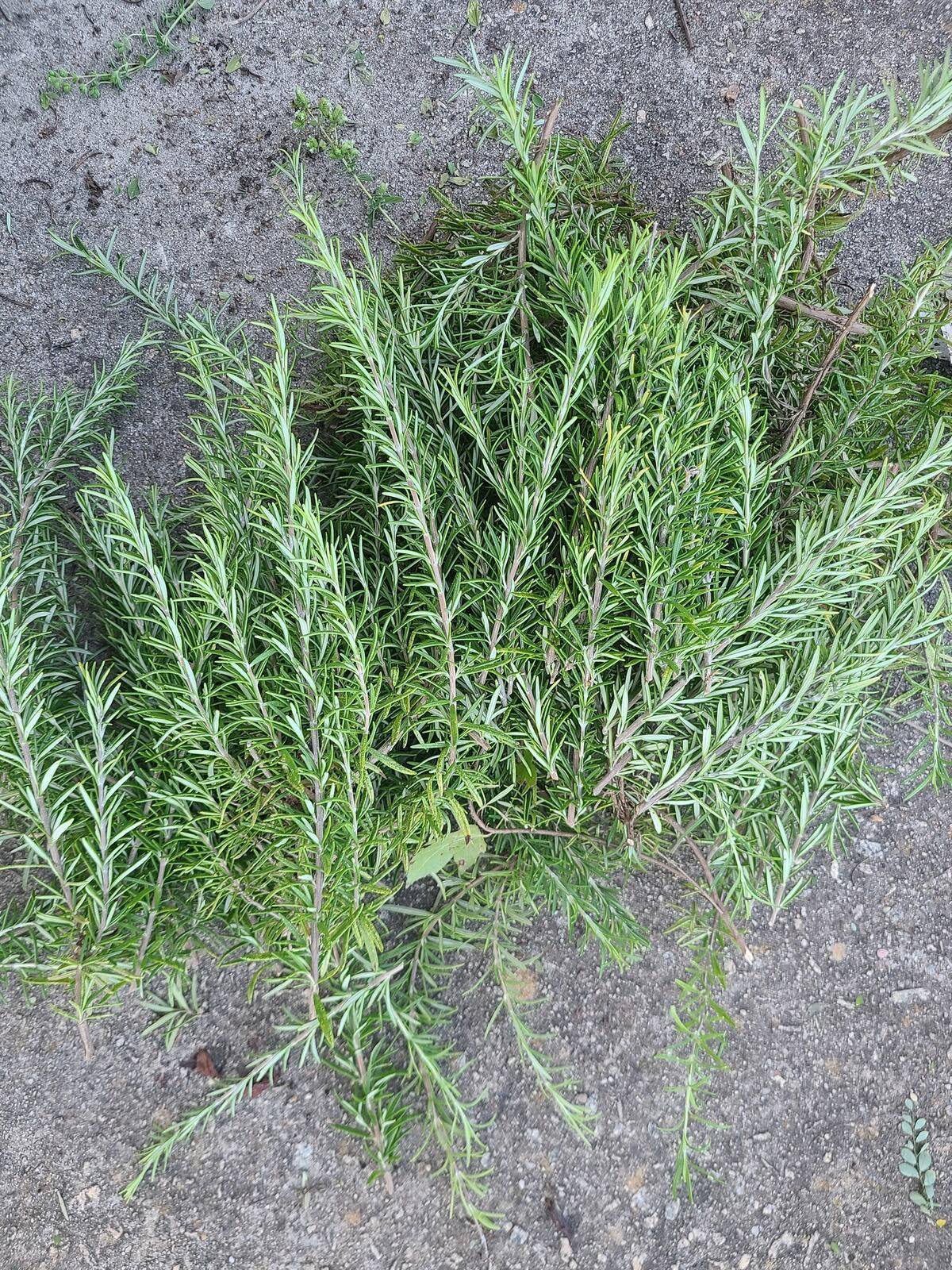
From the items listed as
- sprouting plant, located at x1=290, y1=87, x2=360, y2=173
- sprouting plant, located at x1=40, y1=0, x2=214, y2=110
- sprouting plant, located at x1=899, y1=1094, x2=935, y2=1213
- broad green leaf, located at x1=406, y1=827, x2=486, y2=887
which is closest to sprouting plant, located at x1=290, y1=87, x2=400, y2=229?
sprouting plant, located at x1=290, y1=87, x2=360, y2=173

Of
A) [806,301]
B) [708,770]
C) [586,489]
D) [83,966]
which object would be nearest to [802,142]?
[806,301]

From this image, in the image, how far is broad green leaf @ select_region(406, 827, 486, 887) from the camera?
118cm

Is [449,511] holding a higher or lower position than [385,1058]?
higher

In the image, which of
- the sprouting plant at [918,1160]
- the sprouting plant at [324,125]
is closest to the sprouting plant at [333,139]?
the sprouting plant at [324,125]

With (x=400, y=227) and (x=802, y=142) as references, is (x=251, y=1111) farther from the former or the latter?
(x=802, y=142)

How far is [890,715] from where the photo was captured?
1.51m

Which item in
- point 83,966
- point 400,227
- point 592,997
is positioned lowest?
point 592,997

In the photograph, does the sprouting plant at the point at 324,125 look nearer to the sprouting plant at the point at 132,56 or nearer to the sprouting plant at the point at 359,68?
the sprouting plant at the point at 359,68

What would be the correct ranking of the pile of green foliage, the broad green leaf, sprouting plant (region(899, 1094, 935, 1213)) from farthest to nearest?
sprouting plant (region(899, 1094, 935, 1213)) → the broad green leaf → the pile of green foliage

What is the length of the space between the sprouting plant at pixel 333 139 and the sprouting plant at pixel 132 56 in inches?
8.8

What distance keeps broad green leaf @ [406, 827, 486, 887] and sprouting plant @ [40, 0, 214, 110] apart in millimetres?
1392

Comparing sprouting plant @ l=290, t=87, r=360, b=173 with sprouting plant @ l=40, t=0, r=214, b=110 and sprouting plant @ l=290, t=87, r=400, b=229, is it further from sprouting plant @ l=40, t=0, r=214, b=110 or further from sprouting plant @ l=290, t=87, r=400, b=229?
sprouting plant @ l=40, t=0, r=214, b=110

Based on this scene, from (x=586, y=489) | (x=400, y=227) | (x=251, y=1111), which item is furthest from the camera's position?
(x=400, y=227)

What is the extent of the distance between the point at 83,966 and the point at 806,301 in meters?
1.34
